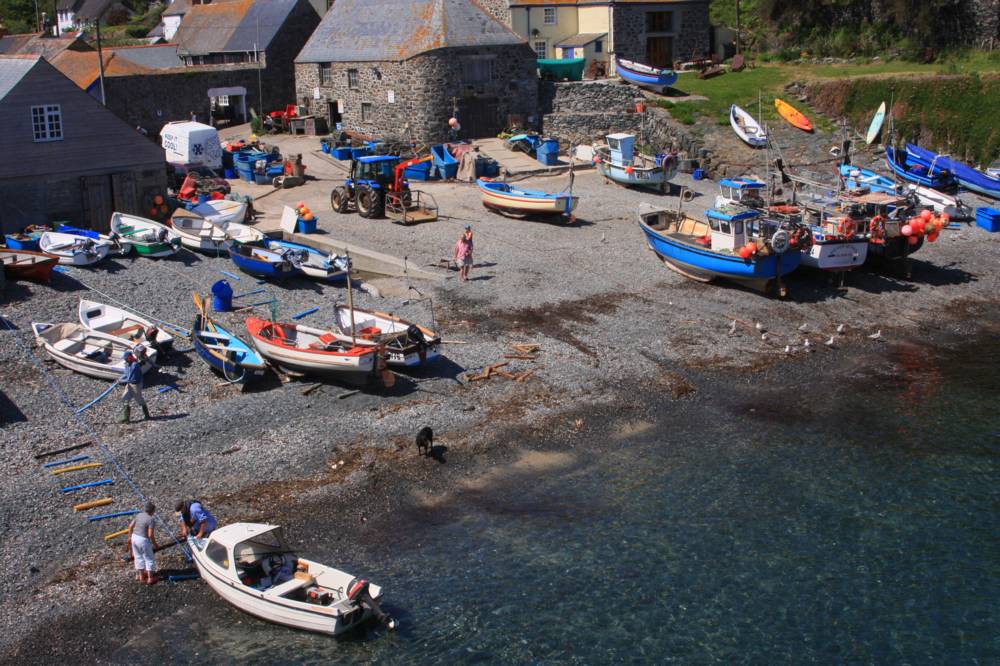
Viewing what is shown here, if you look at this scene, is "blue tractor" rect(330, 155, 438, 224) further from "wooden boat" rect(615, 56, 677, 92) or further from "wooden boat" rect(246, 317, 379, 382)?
"wooden boat" rect(615, 56, 677, 92)

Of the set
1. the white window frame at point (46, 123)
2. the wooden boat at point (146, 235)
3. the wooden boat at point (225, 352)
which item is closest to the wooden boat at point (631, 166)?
the wooden boat at point (146, 235)

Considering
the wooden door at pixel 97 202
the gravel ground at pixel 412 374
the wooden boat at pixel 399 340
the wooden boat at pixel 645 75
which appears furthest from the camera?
the wooden boat at pixel 645 75

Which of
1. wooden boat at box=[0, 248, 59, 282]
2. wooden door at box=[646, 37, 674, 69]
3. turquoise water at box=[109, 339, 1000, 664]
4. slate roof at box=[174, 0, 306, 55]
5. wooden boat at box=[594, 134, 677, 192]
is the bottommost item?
turquoise water at box=[109, 339, 1000, 664]

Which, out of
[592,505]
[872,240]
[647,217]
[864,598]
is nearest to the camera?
[864,598]

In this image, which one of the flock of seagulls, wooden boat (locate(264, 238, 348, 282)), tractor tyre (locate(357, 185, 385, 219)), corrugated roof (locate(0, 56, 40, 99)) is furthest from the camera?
tractor tyre (locate(357, 185, 385, 219))

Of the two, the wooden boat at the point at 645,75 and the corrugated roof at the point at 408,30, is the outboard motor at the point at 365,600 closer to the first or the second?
the corrugated roof at the point at 408,30

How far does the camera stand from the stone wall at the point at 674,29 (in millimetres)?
49719

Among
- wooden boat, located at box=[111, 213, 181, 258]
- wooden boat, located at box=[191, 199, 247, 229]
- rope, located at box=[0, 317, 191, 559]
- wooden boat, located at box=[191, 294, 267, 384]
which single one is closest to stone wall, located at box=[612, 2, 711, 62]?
wooden boat, located at box=[191, 199, 247, 229]

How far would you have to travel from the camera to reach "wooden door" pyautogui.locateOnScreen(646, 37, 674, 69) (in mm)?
51250

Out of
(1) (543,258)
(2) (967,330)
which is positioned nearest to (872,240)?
(2) (967,330)

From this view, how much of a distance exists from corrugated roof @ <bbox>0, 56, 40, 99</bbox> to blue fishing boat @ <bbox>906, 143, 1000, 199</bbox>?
102ft

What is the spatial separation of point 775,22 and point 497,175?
2160cm

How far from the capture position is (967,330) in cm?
2703

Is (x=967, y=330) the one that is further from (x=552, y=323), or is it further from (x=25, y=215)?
(x=25, y=215)
